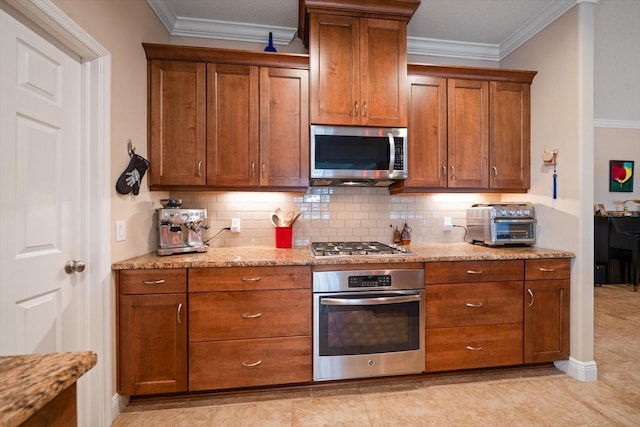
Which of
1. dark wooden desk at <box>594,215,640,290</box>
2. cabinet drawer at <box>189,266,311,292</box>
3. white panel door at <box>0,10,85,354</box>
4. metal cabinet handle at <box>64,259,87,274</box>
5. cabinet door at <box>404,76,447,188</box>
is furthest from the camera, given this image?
dark wooden desk at <box>594,215,640,290</box>

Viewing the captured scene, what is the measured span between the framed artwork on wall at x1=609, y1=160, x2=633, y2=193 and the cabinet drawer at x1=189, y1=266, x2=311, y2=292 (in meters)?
6.04

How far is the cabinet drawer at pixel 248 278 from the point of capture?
6.04 feet

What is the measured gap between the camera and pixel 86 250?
1.60 meters

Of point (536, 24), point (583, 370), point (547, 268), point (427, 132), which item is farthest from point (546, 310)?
point (536, 24)

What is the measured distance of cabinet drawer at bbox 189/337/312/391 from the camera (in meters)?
1.84

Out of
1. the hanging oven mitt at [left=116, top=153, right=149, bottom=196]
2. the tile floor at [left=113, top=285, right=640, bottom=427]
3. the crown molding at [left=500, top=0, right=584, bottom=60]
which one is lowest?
the tile floor at [left=113, top=285, right=640, bottom=427]

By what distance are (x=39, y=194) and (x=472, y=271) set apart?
Answer: 258 centimetres

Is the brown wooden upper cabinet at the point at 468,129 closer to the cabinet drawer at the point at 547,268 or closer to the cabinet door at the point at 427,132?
the cabinet door at the point at 427,132

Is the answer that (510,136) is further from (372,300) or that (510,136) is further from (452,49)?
(372,300)

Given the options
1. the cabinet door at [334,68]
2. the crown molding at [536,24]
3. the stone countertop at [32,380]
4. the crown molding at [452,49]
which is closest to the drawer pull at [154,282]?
the stone countertop at [32,380]

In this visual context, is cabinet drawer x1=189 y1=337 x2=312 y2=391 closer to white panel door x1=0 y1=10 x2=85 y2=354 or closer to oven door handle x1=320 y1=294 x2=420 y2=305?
oven door handle x1=320 y1=294 x2=420 y2=305

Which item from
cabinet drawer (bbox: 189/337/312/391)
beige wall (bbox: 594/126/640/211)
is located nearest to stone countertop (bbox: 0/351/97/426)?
cabinet drawer (bbox: 189/337/312/391)

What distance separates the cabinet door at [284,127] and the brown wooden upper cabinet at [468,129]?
2.86 ft

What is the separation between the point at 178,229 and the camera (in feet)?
6.84
